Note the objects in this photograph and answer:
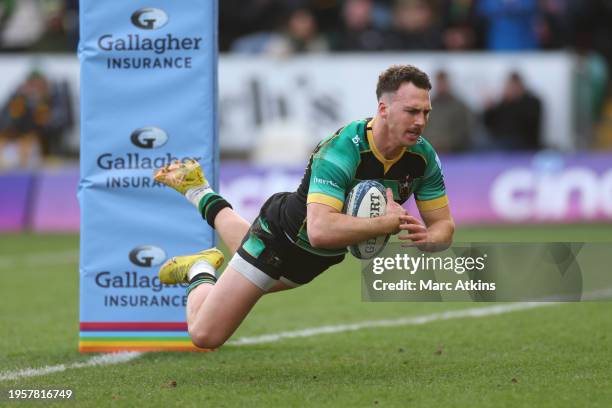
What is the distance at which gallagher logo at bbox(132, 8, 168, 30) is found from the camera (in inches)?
333

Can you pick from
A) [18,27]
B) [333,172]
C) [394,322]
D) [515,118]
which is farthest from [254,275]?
[18,27]

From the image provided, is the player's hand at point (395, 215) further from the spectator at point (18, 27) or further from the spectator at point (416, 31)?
the spectator at point (18, 27)

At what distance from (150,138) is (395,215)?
7.80 ft

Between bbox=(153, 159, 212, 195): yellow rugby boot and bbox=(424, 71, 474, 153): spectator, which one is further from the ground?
bbox=(153, 159, 212, 195): yellow rugby boot

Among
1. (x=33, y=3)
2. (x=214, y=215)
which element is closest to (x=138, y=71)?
(x=214, y=215)

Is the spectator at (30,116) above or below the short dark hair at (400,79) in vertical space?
below

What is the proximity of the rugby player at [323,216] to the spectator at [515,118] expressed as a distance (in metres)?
11.2

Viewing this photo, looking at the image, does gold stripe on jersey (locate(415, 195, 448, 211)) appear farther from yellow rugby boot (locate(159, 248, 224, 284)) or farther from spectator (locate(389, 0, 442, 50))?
spectator (locate(389, 0, 442, 50))

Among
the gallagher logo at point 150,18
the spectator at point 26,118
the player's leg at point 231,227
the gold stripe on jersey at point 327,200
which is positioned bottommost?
the spectator at point 26,118

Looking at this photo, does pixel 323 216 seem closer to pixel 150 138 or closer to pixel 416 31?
pixel 150 138

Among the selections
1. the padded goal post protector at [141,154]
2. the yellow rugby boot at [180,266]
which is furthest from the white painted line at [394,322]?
the yellow rugby boot at [180,266]

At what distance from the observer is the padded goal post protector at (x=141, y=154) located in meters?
8.45

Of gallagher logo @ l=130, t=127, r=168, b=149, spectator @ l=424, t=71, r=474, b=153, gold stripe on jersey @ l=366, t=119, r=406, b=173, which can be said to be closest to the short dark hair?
gold stripe on jersey @ l=366, t=119, r=406, b=173

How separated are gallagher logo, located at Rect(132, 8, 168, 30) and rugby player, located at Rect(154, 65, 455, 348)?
3.78ft
